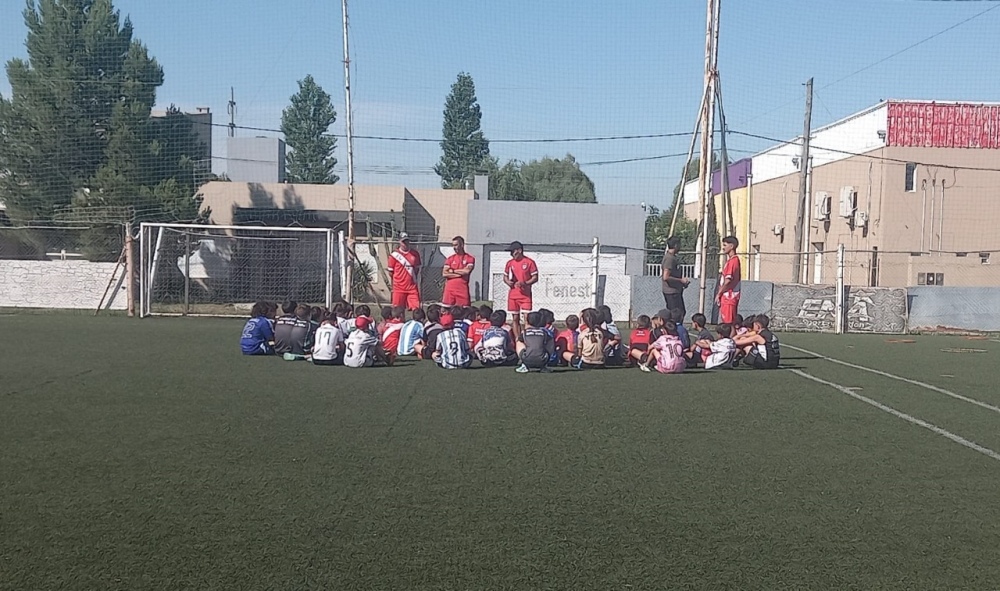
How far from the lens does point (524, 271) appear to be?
1430 cm

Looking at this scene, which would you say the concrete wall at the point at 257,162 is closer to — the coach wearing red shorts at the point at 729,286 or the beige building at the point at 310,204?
the beige building at the point at 310,204

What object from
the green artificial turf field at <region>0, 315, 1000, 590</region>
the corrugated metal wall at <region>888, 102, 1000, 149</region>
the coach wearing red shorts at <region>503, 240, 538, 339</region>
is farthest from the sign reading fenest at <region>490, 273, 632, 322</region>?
the corrugated metal wall at <region>888, 102, 1000, 149</region>

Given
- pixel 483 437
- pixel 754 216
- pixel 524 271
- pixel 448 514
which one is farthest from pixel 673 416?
pixel 754 216

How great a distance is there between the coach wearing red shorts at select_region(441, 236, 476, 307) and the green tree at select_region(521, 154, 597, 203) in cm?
4838

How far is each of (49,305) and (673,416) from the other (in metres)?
17.7

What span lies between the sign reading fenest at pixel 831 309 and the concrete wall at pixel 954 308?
436 mm

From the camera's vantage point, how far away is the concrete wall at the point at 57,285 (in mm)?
20766

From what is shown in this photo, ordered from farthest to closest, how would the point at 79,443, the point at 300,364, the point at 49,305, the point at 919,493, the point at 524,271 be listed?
the point at 49,305
the point at 524,271
the point at 300,364
the point at 79,443
the point at 919,493

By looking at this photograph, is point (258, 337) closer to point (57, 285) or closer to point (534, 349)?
point (534, 349)

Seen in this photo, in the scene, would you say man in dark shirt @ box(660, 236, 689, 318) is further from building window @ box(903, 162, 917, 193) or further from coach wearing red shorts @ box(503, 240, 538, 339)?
building window @ box(903, 162, 917, 193)

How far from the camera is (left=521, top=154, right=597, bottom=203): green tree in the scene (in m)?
65.2

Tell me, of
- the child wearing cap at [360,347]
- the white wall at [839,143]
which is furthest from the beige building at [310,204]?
the child wearing cap at [360,347]

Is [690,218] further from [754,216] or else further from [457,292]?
[457,292]

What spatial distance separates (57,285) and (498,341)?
1390cm
